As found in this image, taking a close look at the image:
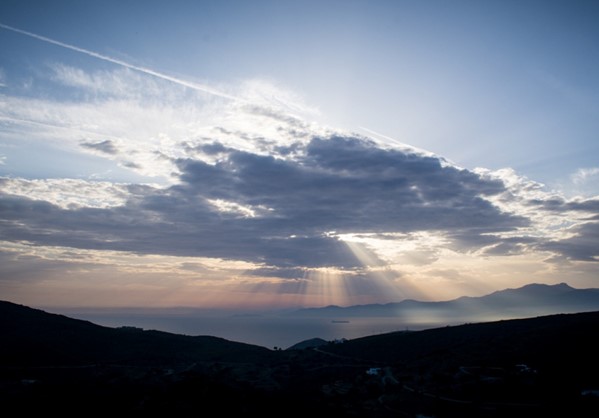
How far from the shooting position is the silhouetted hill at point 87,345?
7650cm

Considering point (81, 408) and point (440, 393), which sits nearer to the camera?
point (81, 408)

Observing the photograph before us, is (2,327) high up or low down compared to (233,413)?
up

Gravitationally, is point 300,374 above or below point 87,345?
below

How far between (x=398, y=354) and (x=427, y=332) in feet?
59.5

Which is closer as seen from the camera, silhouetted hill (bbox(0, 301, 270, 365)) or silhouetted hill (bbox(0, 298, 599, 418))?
silhouetted hill (bbox(0, 298, 599, 418))

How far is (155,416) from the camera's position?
33.3 m

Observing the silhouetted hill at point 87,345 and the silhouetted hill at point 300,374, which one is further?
the silhouetted hill at point 87,345

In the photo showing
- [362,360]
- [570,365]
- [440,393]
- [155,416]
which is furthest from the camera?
[362,360]

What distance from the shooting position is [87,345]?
87.6m

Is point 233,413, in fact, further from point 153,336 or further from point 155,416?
point 153,336

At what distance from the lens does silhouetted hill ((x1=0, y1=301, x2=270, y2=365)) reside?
76500 millimetres

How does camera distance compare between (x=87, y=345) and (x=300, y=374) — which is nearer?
(x=300, y=374)

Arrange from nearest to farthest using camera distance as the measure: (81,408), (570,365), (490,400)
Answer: (81,408), (490,400), (570,365)

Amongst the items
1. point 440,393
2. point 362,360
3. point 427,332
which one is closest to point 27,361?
point 362,360
